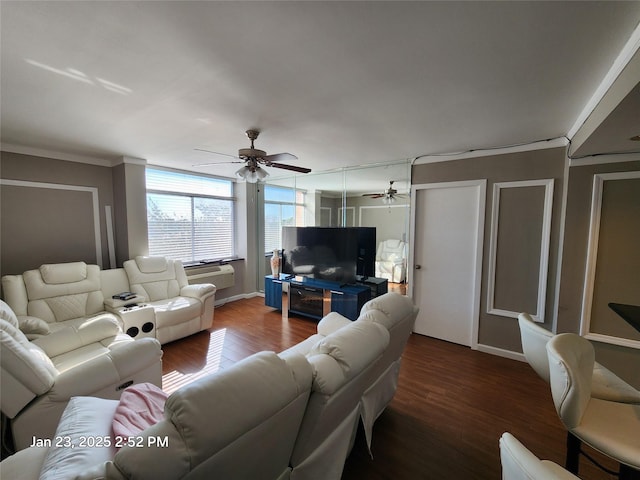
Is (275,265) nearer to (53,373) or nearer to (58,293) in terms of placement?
(58,293)

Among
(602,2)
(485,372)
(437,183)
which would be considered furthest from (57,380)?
(437,183)

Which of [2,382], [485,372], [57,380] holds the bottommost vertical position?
[485,372]

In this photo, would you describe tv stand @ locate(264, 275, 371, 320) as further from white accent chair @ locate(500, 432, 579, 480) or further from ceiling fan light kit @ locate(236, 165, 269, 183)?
white accent chair @ locate(500, 432, 579, 480)

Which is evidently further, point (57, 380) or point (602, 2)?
point (57, 380)

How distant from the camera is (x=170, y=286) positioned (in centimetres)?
383

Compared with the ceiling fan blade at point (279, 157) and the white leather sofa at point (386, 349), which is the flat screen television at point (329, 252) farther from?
the white leather sofa at point (386, 349)

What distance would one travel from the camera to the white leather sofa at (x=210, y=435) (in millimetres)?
668

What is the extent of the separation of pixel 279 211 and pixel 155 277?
2464 mm

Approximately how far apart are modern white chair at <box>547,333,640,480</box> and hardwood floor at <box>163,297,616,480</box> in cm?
77

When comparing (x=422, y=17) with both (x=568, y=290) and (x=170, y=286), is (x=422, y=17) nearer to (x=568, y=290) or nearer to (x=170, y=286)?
(x=568, y=290)

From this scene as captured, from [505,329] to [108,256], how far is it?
552cm

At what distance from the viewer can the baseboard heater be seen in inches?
174

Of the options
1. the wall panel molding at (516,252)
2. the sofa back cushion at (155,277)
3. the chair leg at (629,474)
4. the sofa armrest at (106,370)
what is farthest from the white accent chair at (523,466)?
the sofa back cushion at (155,277)

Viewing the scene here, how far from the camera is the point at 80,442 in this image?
103 cm
